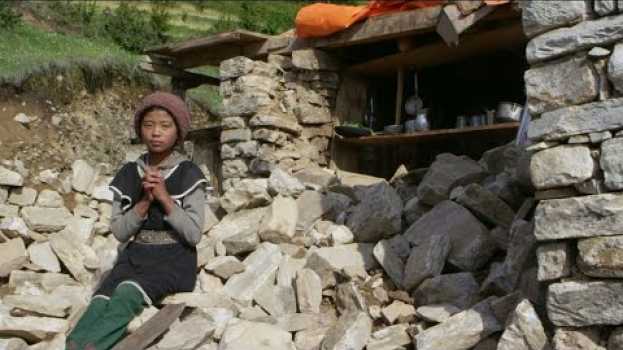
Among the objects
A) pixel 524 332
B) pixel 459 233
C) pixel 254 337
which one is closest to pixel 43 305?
pixel 254 337

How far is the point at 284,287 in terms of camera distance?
4051 millimetres

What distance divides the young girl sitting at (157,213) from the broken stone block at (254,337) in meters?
0.48

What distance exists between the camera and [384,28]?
6266 mm

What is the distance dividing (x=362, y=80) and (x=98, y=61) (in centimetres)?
471

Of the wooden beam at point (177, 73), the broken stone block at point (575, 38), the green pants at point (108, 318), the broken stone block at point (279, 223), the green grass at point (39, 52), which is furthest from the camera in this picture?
the green grass at point (39, 52)

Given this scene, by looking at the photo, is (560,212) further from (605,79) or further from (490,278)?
(490,278)

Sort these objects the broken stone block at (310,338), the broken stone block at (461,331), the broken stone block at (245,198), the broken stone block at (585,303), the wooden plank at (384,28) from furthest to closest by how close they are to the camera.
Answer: the wooden plank at (384,28)
the broken stone block at (245,198)
the broken stone block at (310,338)
the broken stone block at (461,331)
the broken stone block at (585,303)

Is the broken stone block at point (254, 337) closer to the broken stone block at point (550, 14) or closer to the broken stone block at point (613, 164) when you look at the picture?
the broken stone block at point (613, 164)

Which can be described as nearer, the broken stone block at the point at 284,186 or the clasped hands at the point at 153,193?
the clasped hands at the point at 153,193

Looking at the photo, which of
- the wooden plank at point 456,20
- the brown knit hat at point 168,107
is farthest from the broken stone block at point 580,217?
the wooden plank at point 456,20

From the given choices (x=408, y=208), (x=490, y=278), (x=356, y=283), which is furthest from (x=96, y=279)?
(x=490, y=278)

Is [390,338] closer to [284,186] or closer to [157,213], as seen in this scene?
[157,213]

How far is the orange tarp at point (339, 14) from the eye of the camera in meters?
Answer: 6.29

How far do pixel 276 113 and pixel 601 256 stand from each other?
462 centimetres
